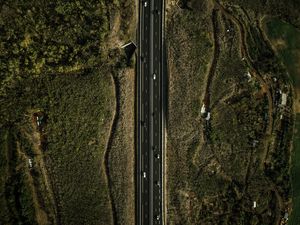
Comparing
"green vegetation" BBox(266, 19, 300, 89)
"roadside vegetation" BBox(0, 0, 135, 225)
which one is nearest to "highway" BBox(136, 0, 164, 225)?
"roadside vegetation" BBox(0, 0, 135, 225)

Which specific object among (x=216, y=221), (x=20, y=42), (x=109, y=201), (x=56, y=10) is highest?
(x=56, y=10)

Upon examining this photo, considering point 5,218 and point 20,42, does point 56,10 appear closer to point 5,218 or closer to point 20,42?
point 20,42

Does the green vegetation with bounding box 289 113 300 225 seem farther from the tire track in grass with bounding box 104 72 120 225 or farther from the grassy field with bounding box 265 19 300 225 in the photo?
the tire track in grass with bounding box 104 72 120 225

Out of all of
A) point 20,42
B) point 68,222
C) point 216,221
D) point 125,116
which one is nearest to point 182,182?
point 216,221

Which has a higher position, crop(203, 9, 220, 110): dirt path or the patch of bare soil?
crop(203, 9, 220, 110): dirt path

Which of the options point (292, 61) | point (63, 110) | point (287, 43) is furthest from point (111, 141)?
point (287, 43)

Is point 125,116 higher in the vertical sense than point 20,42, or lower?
lower

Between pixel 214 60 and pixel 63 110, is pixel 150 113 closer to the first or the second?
pixel 214 60

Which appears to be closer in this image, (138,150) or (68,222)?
(68,222)
